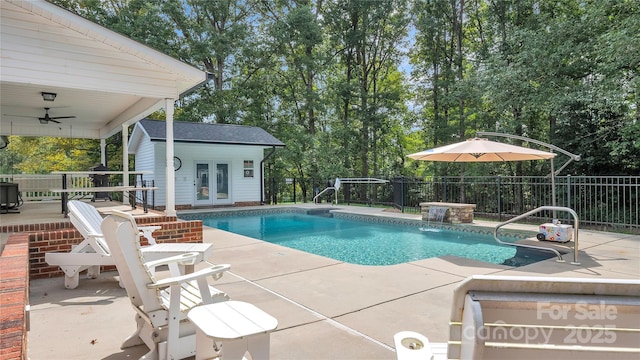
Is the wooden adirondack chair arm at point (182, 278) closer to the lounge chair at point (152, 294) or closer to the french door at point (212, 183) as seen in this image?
the lounge chair at point (152, 294)

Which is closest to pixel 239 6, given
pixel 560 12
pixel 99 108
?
pixel 99 108

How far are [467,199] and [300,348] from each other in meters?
12.1

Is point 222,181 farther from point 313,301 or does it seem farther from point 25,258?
point 313,301

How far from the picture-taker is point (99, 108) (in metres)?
8.31

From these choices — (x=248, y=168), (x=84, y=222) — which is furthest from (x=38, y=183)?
(x=84, y=222)

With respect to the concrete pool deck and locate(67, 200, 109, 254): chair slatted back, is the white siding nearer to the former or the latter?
the concrete pool deck

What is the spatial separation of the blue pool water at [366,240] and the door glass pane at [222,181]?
9.49 feet

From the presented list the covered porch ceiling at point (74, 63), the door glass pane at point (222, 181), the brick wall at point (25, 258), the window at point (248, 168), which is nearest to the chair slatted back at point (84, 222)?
the brick wall at point (25, 258)

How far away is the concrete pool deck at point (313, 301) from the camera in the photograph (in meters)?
2.54

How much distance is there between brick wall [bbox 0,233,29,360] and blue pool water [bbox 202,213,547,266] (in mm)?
4800

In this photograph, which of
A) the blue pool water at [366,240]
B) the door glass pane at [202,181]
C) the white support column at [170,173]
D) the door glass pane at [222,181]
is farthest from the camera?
the door glass pane at [222,181]

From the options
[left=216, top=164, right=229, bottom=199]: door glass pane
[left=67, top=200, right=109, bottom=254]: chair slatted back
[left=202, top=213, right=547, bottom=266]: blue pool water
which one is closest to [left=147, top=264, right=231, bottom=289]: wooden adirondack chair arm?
[left=67, top=200, right=109, bottom=254]: chair slatted back

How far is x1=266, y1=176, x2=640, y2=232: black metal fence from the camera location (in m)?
8.57

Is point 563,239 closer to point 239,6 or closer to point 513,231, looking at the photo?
point 513,231
